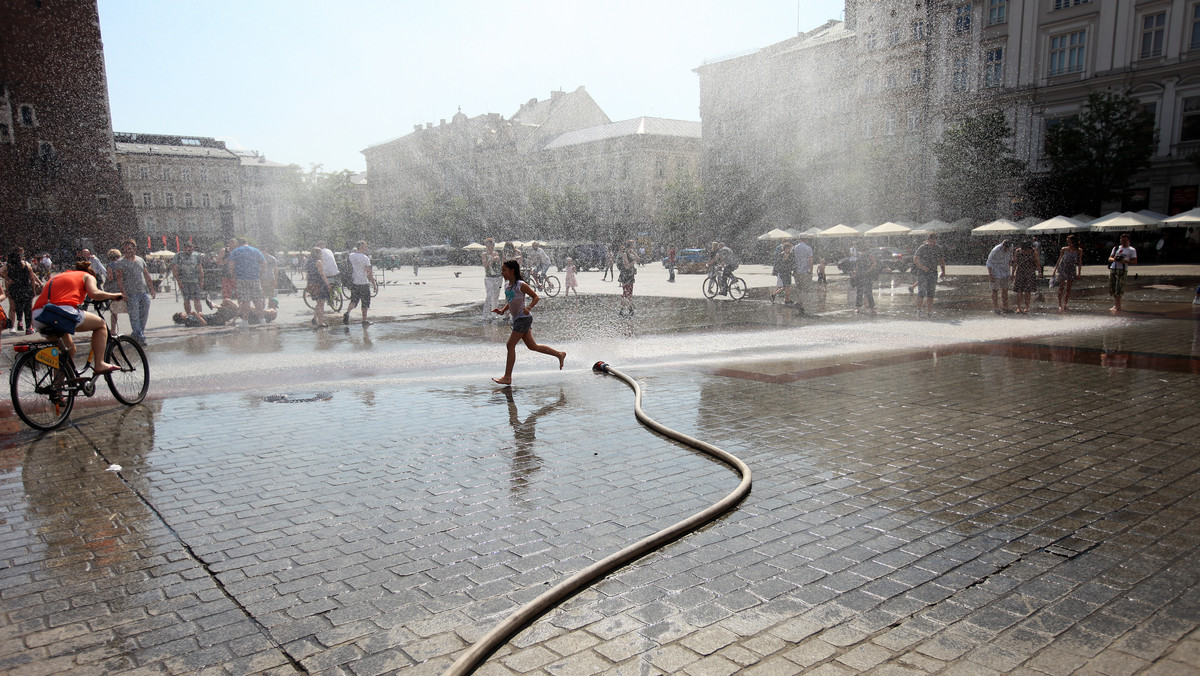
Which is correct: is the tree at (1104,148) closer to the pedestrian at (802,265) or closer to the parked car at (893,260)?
the parked car at (893,260)

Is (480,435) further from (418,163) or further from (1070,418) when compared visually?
(418,163)

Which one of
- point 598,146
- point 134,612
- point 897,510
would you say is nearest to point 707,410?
point 897,510

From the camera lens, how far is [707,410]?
268 inches

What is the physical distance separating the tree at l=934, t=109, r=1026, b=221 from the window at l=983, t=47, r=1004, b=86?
2730 millimetres

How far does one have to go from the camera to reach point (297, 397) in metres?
7.88

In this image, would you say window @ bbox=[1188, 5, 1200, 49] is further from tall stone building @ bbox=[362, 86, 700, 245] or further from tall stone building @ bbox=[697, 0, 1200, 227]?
tall stone building @ bbox=[362, 86, 700, 245]

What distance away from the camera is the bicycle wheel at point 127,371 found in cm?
733

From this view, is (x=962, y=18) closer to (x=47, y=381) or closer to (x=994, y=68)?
(x=994, y=68)

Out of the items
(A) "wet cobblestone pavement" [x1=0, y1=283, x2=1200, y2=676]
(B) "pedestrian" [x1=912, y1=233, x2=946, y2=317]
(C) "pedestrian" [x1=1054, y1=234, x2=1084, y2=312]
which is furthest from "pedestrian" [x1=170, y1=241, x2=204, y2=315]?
(C) "pedestrian" [x1=1054, y1=234, x2=1084, y2=312]

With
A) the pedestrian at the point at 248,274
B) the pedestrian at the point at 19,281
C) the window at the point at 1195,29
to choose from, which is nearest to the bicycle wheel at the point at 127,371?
the pedestrian at the point at 248,274

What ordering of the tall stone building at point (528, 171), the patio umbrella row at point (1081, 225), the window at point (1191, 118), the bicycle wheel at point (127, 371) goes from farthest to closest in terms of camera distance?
1. the tall stone building at point (528, 171)
2. the window at point (1191, 118)
3. the patio umbrella row at point (1081, 225)
4. the bicycle wheel at point (127, 371)

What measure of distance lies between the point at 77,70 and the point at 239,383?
4197 cm

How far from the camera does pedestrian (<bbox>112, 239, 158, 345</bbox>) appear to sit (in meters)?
12.3

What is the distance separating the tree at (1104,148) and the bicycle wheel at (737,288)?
79.5ft
